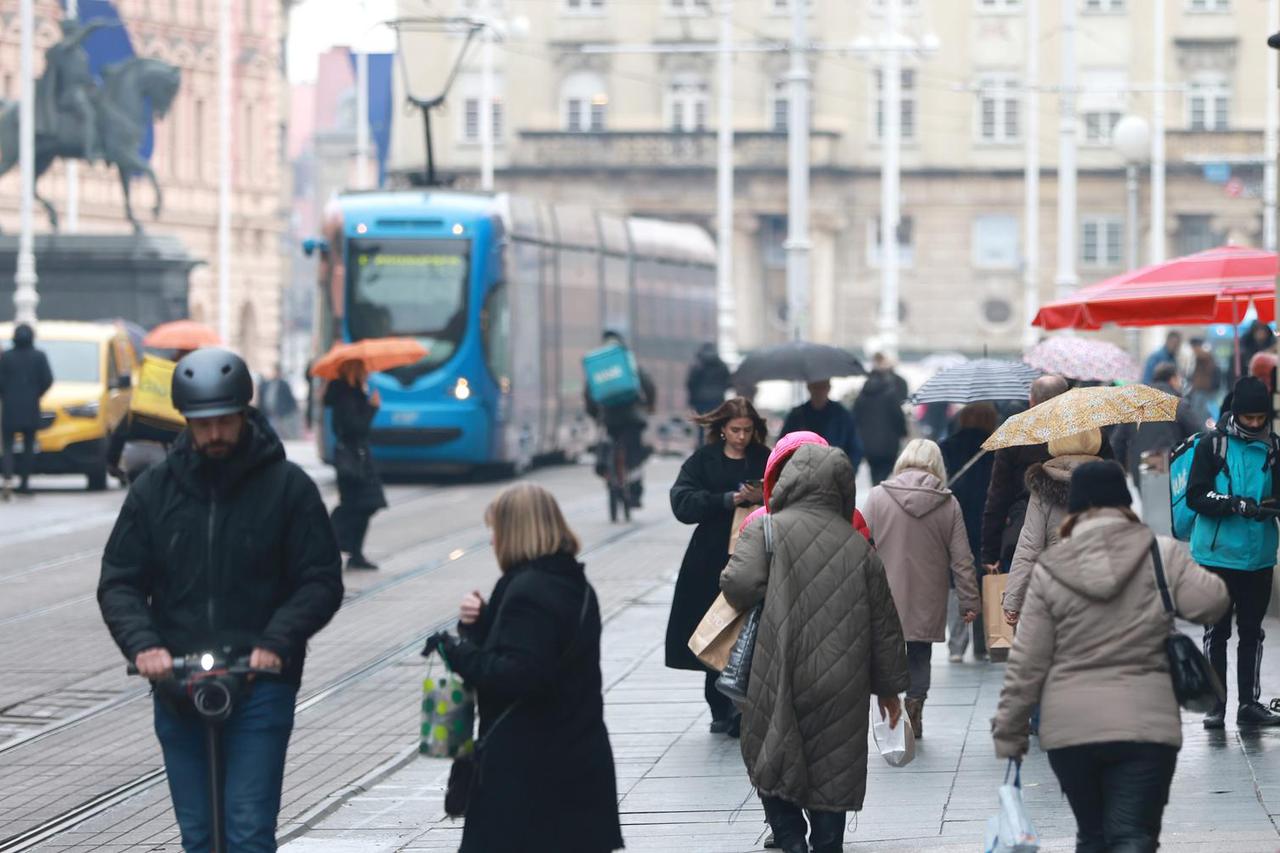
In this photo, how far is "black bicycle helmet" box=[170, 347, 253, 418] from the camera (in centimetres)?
679

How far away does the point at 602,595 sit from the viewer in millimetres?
18062

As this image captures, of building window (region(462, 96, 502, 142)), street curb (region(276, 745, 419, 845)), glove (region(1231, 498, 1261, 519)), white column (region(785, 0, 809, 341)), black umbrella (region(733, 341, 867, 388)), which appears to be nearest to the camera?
street curb (region(276, 745, 419, 845))

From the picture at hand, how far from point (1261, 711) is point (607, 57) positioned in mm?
66821

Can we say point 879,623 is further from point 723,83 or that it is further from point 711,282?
point 723,83

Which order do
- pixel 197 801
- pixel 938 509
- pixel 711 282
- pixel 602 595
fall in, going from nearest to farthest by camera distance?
pixel 197 801 < pixel 938 509 < pixel 602 595 < pixel 711 282

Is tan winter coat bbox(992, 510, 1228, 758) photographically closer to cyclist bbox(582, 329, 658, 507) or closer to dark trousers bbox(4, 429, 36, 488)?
cyclist bbox(582, 329, 658, 507)

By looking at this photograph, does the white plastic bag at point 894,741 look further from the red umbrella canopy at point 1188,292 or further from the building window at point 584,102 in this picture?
the building window at point 584,102

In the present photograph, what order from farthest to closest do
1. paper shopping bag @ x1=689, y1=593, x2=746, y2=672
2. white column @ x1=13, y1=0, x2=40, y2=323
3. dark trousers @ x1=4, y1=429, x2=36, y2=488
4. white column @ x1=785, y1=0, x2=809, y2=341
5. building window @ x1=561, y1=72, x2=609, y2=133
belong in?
building window @ x1=561, y1=72, x2=609, y2=133 → white column @ x1=13, y1=0, x2=40, y2=323 → white column @ x1=785, y1=0, x2=809, y2=341 → dark trousers @ x1=4, y1=429, x2=36, y2=488 → paper shopping bag @ x1=689, y1=593, x2=746, y2=672

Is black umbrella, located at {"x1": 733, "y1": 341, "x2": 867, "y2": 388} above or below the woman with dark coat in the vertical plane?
above

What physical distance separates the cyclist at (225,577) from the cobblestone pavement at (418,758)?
240cm

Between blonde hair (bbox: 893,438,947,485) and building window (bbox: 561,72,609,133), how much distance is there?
66582 millimetres

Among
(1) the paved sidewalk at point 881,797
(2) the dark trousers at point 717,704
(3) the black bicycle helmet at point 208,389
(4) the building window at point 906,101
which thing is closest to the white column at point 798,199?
(2) the dark trousers at point 717,704

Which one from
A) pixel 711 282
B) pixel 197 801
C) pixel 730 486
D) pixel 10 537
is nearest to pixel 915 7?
pixel 711 282

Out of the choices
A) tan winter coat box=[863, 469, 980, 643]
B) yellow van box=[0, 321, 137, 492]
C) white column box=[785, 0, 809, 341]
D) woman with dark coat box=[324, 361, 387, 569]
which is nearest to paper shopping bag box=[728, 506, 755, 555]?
tan winter coat box=[863, 469, 980, 643]
